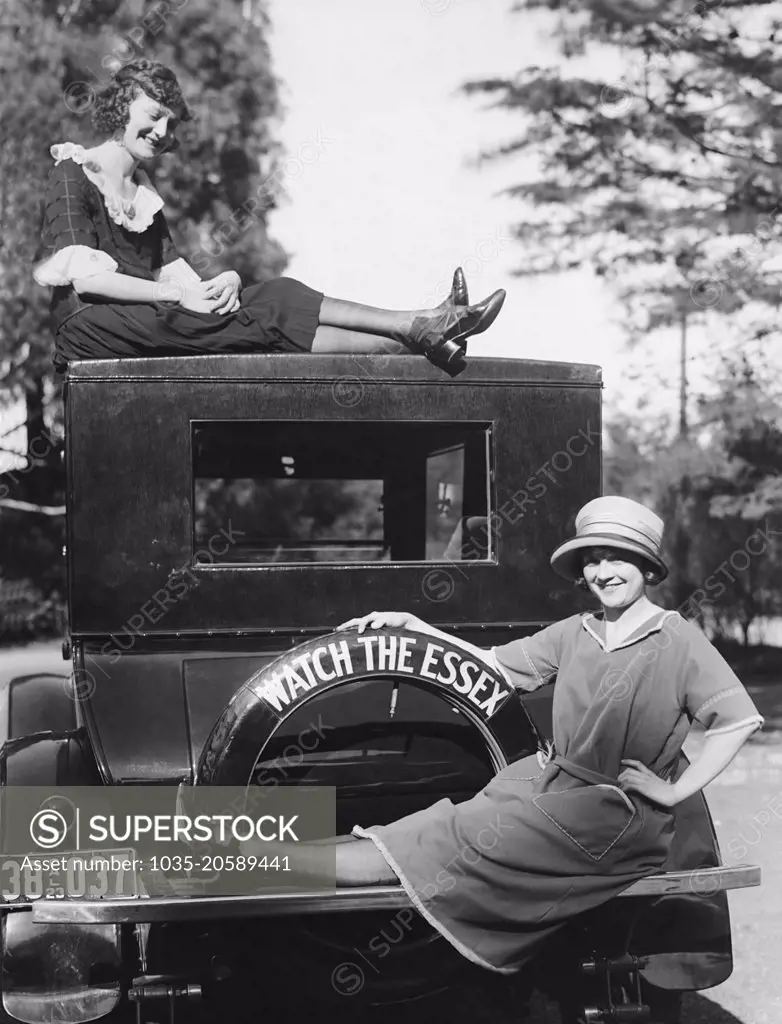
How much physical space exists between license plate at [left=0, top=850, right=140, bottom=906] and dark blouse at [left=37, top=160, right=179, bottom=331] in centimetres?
161

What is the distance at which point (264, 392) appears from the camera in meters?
3.71

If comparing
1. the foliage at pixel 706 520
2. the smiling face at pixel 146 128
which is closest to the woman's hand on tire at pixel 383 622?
the smiling face at pixel 146 128

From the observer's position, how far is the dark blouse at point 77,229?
4031 millimetres

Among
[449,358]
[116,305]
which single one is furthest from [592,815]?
[116,305]

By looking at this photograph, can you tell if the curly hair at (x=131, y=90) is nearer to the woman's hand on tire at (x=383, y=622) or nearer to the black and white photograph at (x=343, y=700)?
the black and white photograph at (x=343, y=700)

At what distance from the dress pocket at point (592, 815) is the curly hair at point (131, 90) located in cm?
261

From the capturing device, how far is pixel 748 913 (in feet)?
18.6

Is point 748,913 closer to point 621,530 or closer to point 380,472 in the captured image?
point 380,472

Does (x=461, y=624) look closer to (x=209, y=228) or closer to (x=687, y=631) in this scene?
(x=687, y=631)

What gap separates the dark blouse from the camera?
159 inches

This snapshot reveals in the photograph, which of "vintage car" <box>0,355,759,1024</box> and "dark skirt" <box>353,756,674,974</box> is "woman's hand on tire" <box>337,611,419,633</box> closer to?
"vintage car" <box>0,355,759,1024</box>

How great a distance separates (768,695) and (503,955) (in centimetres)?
1279

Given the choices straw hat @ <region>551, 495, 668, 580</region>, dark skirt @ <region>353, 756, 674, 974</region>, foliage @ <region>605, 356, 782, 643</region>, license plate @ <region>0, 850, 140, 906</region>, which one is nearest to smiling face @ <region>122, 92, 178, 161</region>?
straw hat @ <region>551, 495, 668, 580</region>

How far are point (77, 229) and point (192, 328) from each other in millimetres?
619
